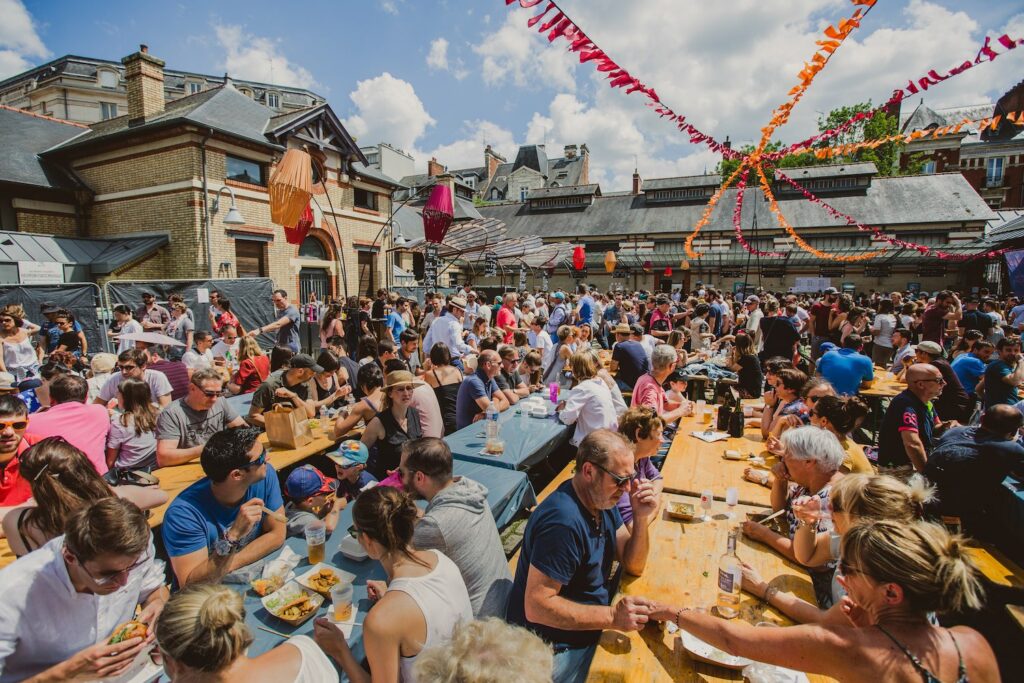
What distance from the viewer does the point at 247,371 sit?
20.6 ft

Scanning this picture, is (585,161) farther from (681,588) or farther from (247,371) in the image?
(681,588)

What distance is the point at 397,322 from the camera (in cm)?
1013

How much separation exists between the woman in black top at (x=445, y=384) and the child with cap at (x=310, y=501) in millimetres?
2137

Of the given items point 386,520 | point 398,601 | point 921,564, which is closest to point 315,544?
point 386,520

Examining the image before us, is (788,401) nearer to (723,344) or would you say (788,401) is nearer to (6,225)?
(723,344)

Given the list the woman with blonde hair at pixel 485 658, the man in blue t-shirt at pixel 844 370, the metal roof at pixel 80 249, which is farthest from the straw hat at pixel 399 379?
the metal roof at pixel 80 249

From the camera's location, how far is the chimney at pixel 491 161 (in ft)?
192

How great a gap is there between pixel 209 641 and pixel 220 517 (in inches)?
55.0

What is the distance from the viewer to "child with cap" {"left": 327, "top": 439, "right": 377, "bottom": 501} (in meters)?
3.71

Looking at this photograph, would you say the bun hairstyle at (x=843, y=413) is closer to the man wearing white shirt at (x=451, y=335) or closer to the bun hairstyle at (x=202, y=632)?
the bun hairstyle at (x=202, y=632)

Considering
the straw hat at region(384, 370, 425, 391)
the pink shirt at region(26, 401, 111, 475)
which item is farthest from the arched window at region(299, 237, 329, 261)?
the straw hat at region(384, 370, 425, 391)

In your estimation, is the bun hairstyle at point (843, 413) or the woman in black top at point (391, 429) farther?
the woman in black top at point (391, 429)

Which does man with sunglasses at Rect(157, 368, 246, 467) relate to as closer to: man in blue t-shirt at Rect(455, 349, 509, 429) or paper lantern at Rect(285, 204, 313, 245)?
man in blue t-shirt at Rect(455, 349, 509, 429)

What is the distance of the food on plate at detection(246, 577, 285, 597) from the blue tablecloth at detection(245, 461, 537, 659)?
0.04 m
